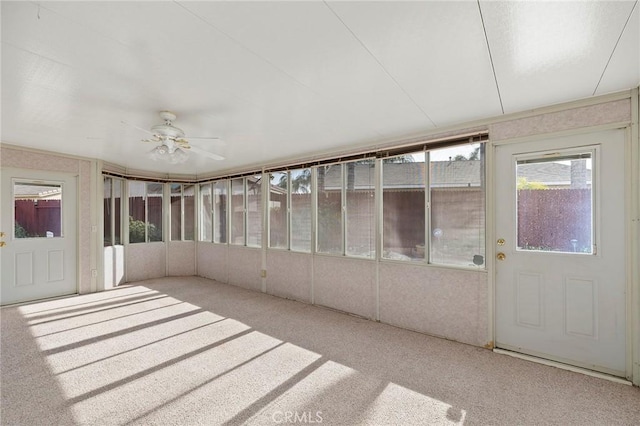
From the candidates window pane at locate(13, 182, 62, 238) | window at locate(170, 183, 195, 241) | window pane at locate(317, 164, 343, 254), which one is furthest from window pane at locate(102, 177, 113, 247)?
window pane at locate(317, 164, 343, 254)

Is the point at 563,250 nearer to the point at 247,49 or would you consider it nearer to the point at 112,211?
the point at 247,49

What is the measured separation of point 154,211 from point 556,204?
22.6 feet

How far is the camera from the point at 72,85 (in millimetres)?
2182

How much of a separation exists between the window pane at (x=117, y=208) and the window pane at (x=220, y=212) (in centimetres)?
174

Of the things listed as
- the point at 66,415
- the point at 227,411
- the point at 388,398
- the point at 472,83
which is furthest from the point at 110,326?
the point at 472,83

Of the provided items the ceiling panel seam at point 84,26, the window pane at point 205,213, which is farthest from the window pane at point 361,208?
the window pane at point 205,213

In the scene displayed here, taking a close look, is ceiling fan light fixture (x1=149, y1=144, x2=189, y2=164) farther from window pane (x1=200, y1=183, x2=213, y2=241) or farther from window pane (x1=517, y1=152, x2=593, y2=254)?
window pane (x1=200, y1=183, x2=213, y2=241)

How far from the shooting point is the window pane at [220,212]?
20.2ft

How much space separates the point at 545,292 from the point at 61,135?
18.2 feet

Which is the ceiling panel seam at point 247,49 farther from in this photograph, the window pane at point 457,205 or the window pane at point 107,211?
the window pane at point 107,211

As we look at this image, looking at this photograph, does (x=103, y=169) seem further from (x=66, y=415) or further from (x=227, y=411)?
(x=227, y=411)

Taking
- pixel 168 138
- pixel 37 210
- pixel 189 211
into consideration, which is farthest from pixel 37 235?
pixel 168 138

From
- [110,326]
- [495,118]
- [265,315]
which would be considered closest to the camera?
[495,118]

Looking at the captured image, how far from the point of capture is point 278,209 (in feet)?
16.7
